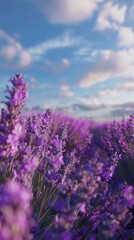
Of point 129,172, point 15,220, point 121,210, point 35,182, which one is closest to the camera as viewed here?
point 15,220

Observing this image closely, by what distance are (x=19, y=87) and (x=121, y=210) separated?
2.90ft

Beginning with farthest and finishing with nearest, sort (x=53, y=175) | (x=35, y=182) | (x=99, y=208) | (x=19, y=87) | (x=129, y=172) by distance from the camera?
(x=129, y=172)
(x=35, y=182)
(x=99, y=208)
(x=53, y=175)
(x=19, y=87)

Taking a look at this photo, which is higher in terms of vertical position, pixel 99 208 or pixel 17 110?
pixel 17 110

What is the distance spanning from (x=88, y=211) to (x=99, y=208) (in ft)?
0.34

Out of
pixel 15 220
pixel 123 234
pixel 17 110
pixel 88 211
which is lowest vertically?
pixel 123 234

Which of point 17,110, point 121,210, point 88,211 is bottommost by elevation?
point 88,211

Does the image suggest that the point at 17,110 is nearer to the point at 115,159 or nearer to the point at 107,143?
the point at 115,159

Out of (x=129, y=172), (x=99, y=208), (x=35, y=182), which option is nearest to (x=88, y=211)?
(x=99, y=208)

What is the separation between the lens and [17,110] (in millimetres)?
2328

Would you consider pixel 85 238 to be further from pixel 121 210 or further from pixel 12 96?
pixel 12 96

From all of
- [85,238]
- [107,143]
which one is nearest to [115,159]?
[85,238]

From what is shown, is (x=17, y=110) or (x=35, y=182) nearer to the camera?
(x=17, y=110)

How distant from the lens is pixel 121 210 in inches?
82.8

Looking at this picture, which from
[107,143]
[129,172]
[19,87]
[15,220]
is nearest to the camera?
[15,220]
